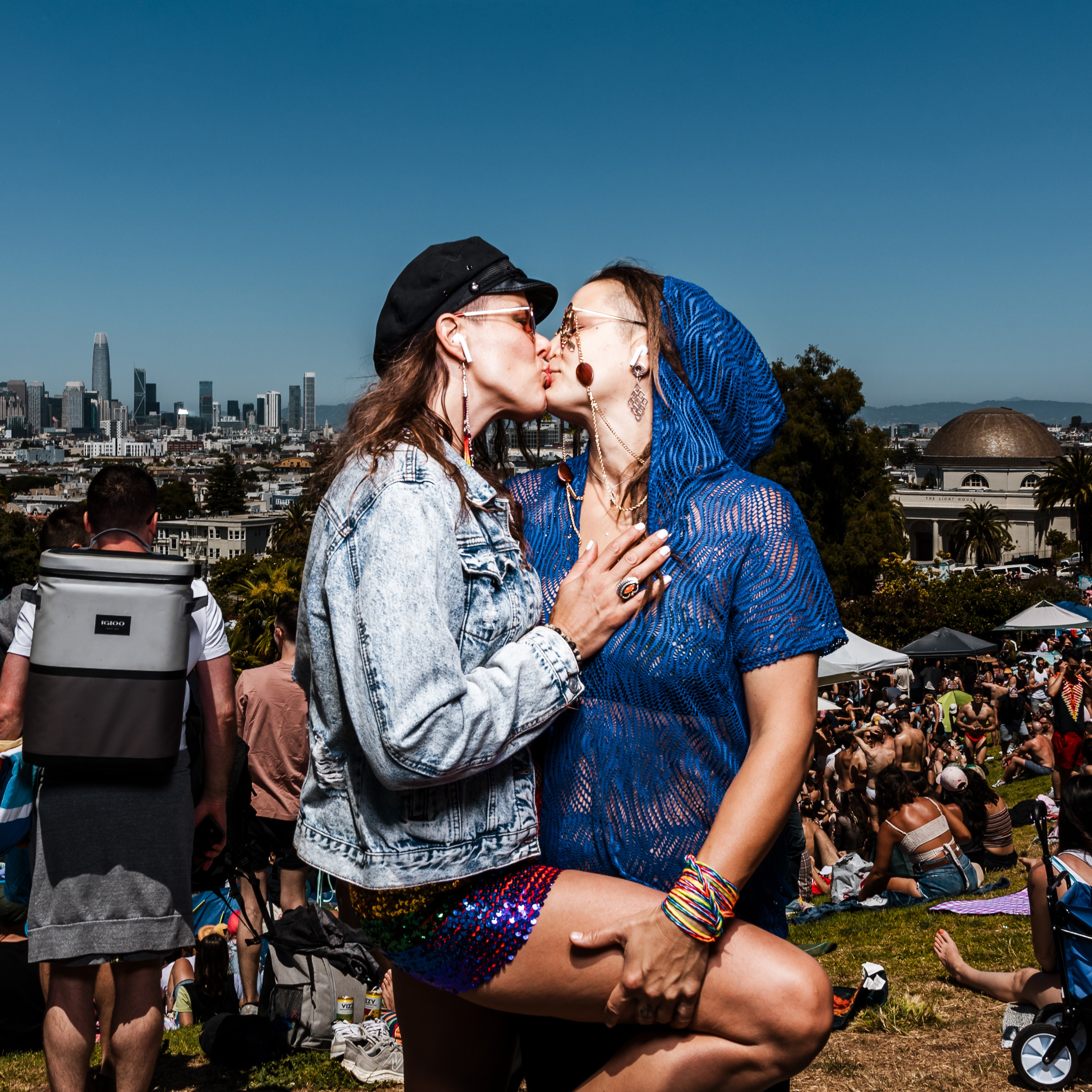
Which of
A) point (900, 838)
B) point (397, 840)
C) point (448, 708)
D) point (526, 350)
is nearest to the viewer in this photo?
point (448, 708)

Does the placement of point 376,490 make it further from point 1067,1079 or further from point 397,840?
point 1067,1079

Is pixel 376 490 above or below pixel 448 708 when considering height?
above

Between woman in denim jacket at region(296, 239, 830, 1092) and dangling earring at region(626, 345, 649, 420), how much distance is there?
33 cm

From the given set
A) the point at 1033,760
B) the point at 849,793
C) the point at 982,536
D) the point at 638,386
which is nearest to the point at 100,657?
the point at 638,386

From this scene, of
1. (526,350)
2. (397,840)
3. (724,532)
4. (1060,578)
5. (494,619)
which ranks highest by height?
(526,350)

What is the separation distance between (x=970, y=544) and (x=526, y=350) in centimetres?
6358

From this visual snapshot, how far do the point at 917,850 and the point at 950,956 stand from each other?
297 cm

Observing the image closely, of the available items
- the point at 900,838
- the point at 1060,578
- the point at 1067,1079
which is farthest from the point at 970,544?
the point at 1067,1079

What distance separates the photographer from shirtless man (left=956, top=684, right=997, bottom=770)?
1490cm

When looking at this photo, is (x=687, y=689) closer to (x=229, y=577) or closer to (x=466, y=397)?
(x=466, y=397)

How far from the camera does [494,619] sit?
187 cm

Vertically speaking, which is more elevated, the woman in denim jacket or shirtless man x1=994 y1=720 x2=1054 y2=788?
the woman in denim jacket

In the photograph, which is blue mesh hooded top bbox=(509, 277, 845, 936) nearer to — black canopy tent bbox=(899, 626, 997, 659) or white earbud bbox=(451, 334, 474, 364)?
white earbud bbox=(451, 334, 474, 364)

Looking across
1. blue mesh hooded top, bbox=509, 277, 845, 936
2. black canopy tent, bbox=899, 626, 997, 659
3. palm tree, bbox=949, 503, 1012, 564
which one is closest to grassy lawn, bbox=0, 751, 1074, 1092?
blue mesh hooded top, bbox=509, 277, 845, 936
